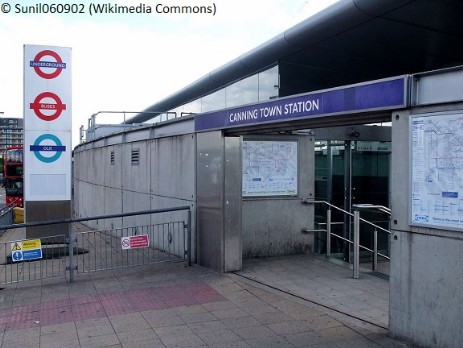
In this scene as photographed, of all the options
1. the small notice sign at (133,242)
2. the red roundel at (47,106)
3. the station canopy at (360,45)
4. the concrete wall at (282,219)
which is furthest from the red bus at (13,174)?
the concrete wall at (282,219)

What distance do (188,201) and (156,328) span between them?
3.77 meters

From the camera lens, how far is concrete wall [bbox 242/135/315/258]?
28.6 ft

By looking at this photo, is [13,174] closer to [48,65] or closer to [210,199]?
[48,65]

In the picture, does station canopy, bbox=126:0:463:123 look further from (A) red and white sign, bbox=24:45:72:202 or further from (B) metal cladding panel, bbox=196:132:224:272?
(A) red and white sign, bbox=24:45:72:202

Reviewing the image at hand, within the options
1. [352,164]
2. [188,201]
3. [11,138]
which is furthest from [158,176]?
[11,138]

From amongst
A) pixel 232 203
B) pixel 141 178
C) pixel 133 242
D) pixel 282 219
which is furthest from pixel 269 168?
pixel 141 178

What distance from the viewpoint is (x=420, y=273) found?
432 centimetres

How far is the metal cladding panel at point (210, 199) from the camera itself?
7.62 m

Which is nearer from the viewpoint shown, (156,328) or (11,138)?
(156,328)

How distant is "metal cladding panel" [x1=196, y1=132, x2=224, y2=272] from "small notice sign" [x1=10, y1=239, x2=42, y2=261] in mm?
2647

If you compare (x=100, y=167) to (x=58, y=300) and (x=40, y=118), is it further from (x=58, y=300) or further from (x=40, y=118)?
(x=58, y=300)

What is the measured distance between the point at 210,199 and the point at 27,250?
305cm

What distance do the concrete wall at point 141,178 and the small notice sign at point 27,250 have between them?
2.61 m

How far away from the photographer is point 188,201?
344 inches
